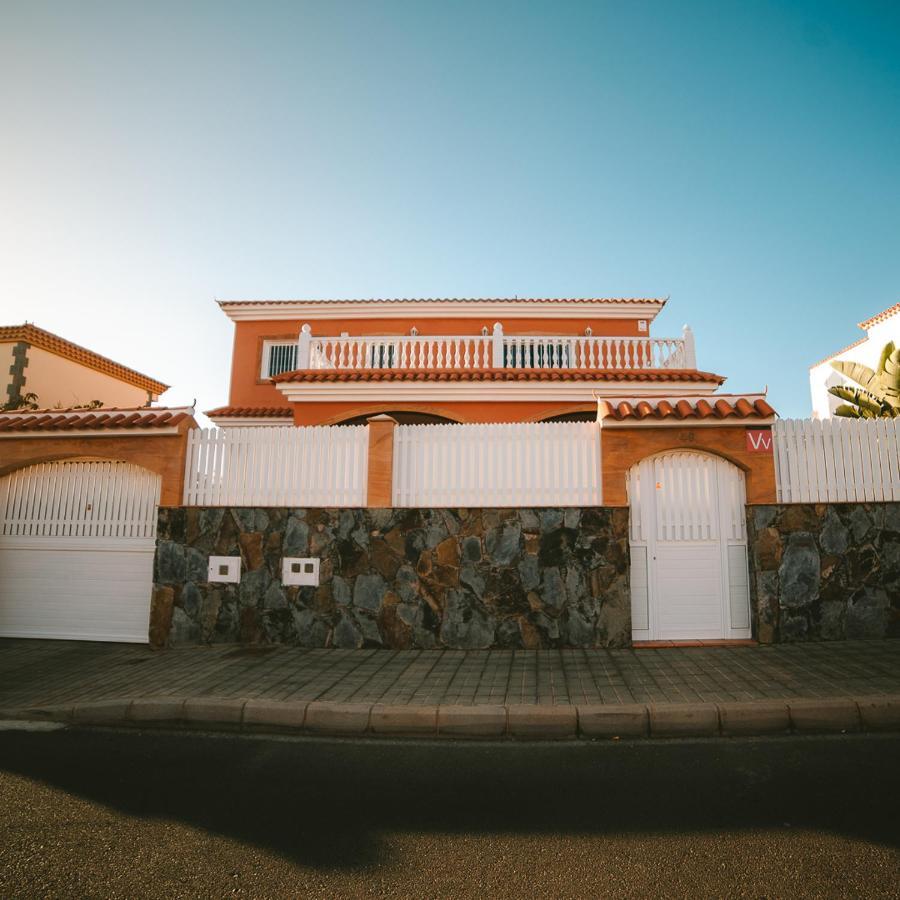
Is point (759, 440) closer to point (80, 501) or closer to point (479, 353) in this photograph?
point (479, 353)

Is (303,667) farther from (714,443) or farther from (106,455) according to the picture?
(714,443)

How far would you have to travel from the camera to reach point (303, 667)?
235 inches

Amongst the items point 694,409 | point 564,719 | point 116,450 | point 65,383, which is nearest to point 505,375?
point 694,409

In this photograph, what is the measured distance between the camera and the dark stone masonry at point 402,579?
6.64m

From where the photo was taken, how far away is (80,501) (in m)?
7.68

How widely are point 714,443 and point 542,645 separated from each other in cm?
326

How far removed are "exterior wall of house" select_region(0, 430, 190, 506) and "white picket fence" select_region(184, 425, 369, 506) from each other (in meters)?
0.16

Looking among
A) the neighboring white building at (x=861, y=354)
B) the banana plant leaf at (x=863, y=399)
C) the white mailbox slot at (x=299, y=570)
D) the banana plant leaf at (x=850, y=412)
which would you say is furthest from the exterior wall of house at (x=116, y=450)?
the neighboring white building at (x=861, y=354)

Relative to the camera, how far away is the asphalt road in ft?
8.43

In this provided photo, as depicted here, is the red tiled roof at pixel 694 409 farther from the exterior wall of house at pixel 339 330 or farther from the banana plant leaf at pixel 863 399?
the exterior wall of house at pixel 339 330

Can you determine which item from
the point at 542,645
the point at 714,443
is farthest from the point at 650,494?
the point at 542,645

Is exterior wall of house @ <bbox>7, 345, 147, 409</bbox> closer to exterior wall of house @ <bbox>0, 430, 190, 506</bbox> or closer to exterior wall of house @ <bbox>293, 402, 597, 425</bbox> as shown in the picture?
exterior wall of house @ <bbox>293, 402, 597, 425</bbox>

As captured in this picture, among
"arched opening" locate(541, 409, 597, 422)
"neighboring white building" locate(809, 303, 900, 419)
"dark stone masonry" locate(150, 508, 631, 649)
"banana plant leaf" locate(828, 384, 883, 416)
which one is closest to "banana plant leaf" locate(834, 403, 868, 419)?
"banana plant leaf" locate(828, 384, 883, 416)

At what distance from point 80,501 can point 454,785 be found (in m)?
6.75
